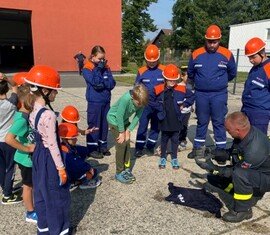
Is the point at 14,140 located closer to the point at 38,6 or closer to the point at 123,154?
the point at 123,154

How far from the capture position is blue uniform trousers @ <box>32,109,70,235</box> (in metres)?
2.69

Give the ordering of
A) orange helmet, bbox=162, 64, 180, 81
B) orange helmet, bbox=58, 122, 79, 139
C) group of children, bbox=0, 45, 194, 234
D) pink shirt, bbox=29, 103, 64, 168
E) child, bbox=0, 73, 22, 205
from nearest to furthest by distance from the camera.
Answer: pink shirt, bbox=29, 103, 64, 168
group of children, bbox=0, 45, 194, 234
child, bbox=0, 73, 22, 205
orange helmet, bbox=58, 122, 79, 139
orange helmet, bbox=162, 64, 180, 81

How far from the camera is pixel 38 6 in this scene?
2106 centimetres

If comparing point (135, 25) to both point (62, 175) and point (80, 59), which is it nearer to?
point (80, 59)

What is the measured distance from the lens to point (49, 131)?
2.56 meters

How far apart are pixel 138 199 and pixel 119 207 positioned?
0.29 metres

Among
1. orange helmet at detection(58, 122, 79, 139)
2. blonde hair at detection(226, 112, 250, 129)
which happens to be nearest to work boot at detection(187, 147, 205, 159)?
blonde hair at detection(226, 112, 250, 129)

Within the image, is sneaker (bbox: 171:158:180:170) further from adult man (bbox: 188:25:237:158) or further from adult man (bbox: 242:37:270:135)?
adult man (bbox: 242:37:270:135)

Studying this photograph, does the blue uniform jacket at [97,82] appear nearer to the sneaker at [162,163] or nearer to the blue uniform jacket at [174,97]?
the blue uniform jacket at [174,97]

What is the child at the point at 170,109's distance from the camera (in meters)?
4.68

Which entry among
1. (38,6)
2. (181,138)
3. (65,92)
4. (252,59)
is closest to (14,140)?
(252,59)

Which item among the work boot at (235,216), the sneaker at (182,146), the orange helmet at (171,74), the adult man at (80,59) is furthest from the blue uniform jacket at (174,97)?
the adult man at (80,59)

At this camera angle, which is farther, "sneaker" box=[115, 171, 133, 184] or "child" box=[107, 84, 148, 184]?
"sneaker" box=[115, 171, 133, 184]

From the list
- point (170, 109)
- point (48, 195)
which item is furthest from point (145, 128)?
point (48, 195)
